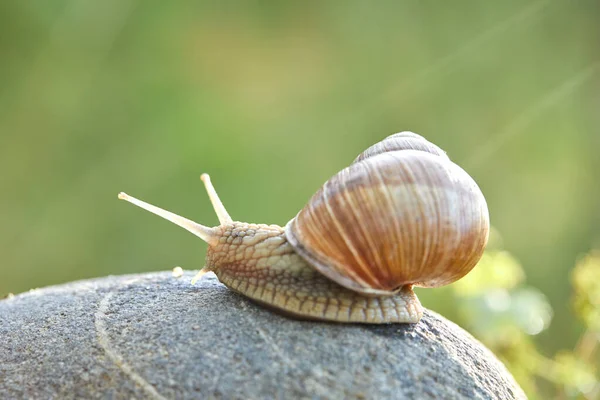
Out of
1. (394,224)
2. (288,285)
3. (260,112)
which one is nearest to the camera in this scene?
(394,224)

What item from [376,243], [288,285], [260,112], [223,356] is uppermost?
[260,112]

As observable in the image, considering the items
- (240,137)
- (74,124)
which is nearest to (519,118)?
(240,137)

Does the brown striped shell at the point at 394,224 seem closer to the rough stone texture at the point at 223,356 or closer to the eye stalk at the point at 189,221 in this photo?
the rough stone texture at the point at 223,356

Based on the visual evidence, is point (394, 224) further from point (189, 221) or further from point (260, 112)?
point (260, 112)

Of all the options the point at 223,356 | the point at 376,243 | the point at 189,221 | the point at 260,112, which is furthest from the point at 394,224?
the point at 260,112

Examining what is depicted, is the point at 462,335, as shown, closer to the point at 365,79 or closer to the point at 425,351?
the point at 425,351

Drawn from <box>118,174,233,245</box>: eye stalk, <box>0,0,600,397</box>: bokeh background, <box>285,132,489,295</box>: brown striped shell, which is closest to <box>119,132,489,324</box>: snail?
<box>285,132,489,295</box>: brown striped shell
